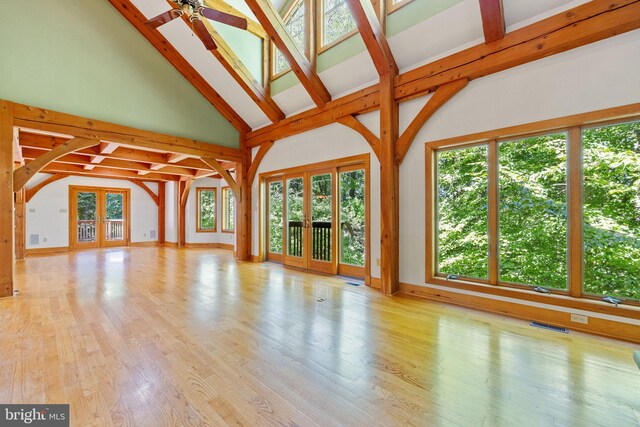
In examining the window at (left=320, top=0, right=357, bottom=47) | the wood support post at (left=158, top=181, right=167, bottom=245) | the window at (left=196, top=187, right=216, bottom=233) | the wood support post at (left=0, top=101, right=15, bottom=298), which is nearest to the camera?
the wood support post at (left=0, top=101, right=15, bottom=298)

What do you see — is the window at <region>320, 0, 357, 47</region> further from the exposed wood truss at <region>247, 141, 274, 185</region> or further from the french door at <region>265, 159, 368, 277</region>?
the exposed wood truss at <region>247, 141, 274, 185</region>

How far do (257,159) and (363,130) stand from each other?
9.94 feet

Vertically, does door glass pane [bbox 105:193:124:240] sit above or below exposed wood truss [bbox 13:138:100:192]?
below

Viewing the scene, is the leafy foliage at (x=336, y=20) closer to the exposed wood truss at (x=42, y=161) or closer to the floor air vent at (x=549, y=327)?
the exposed wood truss at (x=42, y=161)

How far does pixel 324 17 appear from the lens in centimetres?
479

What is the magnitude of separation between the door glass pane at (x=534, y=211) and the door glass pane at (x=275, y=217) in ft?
14.3

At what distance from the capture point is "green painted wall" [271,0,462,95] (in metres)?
3.43

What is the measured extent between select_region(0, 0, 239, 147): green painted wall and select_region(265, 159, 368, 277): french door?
92.8 inches

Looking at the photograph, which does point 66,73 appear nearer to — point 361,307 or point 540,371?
point 361,307

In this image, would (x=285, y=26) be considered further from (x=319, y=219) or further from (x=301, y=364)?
(x=301, y=364)

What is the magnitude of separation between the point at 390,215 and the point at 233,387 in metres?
2.94

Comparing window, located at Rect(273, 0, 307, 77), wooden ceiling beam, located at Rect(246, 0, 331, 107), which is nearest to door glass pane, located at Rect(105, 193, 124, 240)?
window, located at Rect(273, 0, 307, 77)

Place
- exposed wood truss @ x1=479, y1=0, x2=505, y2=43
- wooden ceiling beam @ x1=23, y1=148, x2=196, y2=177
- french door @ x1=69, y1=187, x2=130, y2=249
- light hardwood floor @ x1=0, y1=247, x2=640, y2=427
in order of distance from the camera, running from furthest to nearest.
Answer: french door @ x1=69, y1=187, x2=130, y2=249
wooden ceiling beam @ x1=23, y1=148, x2=196, y2=177
exposed wood truss @ x1=479, y1=0, x2=505, y2=43
light hardwood floor @ x1=0, y1=247, x2=640, y2=427

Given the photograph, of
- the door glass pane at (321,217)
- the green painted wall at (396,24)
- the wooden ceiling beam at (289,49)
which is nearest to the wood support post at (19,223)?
the door glass pane at (321,217)
